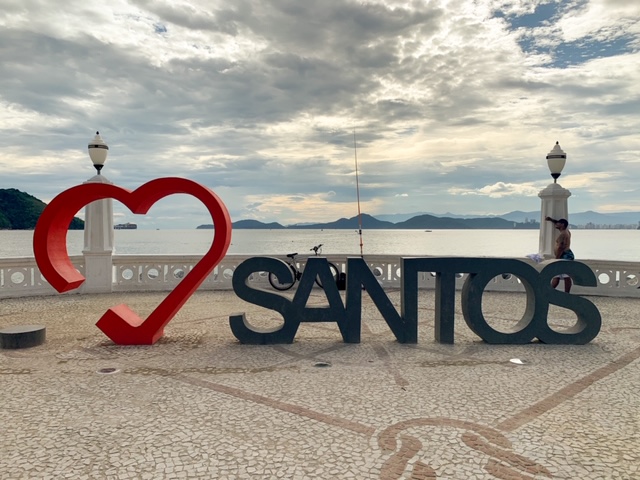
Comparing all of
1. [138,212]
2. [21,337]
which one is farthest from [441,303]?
[21,337]

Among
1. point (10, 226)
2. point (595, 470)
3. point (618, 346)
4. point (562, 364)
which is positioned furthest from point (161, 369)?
point (10, 226)

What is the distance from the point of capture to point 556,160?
12.5 metres

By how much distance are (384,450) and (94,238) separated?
1107 centimetres

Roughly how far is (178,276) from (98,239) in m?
2.40

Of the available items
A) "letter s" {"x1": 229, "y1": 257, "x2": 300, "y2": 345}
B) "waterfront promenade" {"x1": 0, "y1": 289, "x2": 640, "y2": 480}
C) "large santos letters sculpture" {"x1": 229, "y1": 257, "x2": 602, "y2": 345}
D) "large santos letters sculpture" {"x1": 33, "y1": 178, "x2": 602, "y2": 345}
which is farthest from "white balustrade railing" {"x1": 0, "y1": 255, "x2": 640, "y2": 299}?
"letter s" {"x1": 229, "y1": 257, "x2": 300, "y2": 345}

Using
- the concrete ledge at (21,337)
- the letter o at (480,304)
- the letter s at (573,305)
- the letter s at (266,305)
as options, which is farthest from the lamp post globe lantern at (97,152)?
the letter s at (573,305)

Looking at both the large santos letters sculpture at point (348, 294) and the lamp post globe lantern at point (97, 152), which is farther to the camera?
the lamp post globe lantern at point (97, 152)

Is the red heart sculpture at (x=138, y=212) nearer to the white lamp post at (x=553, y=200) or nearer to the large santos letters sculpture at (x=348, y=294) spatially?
the large santos letters sculpture at (x=348, y=294)

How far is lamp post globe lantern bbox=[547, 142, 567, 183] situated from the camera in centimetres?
1241

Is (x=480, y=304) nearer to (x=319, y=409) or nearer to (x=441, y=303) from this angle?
(x=441, y=303)

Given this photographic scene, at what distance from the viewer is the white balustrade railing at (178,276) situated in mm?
11914

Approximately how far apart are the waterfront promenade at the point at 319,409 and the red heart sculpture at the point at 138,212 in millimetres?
331

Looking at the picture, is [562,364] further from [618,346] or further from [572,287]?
[572,287]

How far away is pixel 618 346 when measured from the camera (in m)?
7.28
